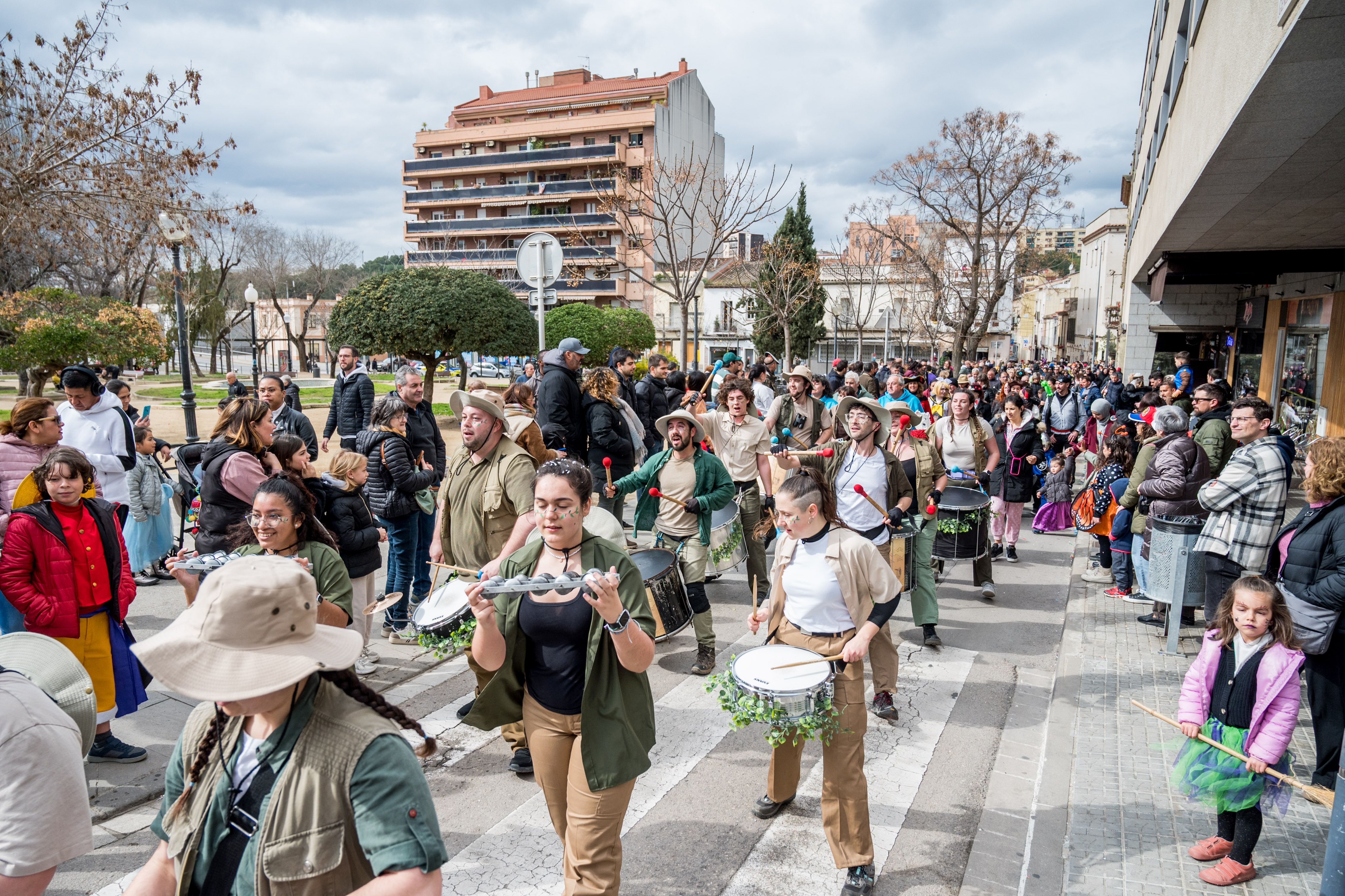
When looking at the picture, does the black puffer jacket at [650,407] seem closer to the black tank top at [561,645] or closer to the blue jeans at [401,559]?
the blue jeans at [401,559]

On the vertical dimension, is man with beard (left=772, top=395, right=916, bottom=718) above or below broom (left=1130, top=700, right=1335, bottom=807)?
above

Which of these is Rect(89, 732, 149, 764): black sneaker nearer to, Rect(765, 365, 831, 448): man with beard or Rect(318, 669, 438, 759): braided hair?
Rect(318, 669, 438, 759): braided hair

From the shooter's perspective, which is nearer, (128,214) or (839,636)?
(839,636)

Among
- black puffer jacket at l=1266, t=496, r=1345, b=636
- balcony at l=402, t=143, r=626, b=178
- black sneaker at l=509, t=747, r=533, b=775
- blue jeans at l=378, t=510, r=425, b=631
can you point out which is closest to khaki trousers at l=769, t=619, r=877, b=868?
black sneaker at l=509, t=747, r=533, b=775

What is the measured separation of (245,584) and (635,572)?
1.55m

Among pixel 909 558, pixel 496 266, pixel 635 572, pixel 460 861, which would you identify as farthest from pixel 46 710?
pixel 496 266

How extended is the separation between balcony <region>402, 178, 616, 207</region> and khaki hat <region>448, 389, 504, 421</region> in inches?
2290

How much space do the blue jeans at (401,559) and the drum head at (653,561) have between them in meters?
2.54

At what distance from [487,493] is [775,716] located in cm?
233

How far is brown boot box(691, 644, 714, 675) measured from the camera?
242 inches

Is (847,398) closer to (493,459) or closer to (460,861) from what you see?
(493,459)

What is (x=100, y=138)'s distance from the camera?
939cm

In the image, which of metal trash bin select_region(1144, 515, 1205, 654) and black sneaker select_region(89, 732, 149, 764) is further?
metal trash bin select_region(1144, 515, 1205, 654)

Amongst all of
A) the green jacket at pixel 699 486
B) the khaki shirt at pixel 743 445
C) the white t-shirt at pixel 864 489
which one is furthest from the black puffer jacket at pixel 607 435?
the white t-shirt at pixel 864 489
